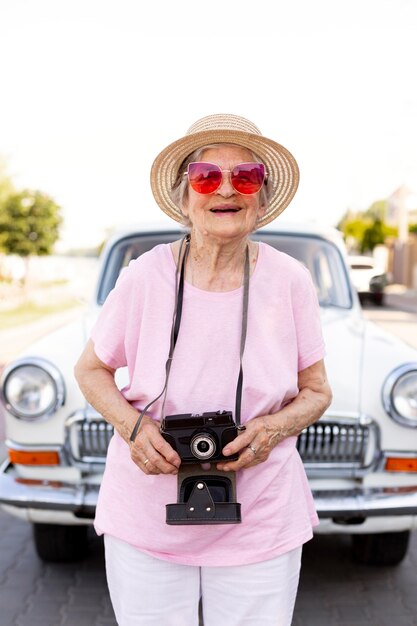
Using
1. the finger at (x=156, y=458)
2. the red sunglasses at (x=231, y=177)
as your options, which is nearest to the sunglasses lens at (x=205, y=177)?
the red sunglasses at (x=231, y=177)

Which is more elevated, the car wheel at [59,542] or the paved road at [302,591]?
the car wheel at [59,542]

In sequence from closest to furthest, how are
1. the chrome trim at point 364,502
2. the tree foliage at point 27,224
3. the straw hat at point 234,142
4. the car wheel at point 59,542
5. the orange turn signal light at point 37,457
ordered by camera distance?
the straw hat at point 234,142, the chrome trim at point 364,502, the orange turn signal light at point 37,457, the car wheel at point 59,542, the tree foliage at point 27,224

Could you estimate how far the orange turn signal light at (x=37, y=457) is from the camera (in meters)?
3.36

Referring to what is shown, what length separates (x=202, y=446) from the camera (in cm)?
184

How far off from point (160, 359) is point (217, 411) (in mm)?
197

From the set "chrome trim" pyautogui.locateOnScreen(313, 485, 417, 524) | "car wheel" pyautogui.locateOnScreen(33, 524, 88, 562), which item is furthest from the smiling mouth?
"car wheel" pyautogui.locateOnScreen(33, 524, 88, 562)

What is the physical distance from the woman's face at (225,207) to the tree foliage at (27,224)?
1302 inches

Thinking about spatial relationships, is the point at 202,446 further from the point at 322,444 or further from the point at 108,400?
the point at 322,444

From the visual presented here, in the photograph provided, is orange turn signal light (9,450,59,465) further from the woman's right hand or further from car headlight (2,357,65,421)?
the woman's right hand

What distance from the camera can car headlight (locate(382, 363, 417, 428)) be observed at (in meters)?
3.27

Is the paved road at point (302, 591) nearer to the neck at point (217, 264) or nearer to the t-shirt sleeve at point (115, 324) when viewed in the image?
the t-shirt sleeve at point (115, 324)

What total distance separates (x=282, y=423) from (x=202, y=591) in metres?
0.47

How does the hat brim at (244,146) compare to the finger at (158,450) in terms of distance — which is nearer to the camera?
the finger at (158,450)

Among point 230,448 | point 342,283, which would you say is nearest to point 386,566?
point 342,283
